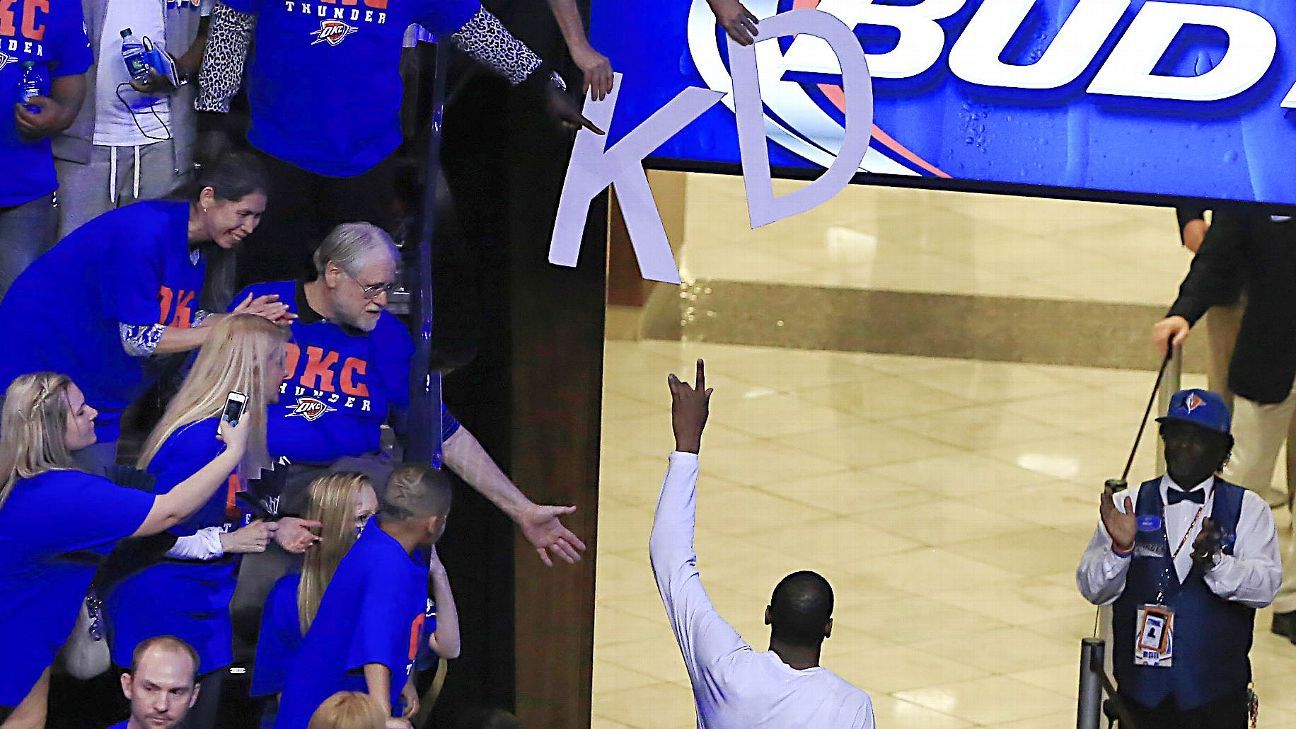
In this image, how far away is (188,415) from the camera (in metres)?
5.95

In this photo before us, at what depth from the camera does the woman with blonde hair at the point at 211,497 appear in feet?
19.5

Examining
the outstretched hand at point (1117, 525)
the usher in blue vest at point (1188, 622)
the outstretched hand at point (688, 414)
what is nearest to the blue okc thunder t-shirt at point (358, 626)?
the outstretched hand at point (688, 414)

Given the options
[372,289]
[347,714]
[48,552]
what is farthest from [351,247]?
[347,714]

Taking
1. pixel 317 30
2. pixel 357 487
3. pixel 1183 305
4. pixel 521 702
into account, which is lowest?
pixel 521 702

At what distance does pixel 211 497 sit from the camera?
6027 millimetres

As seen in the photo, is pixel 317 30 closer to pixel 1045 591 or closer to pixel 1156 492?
pixel 1156 492

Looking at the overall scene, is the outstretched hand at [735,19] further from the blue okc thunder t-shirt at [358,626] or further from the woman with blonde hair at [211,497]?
the blue okc thunder t-shirt at [358,626]

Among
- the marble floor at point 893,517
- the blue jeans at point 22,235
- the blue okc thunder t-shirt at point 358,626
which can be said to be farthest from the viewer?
the marble floor at point 893,517

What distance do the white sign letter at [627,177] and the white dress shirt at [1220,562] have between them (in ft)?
4.67

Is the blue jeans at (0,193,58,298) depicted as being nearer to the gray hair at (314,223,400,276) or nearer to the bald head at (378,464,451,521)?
the gray hair at (314,223,400,276)

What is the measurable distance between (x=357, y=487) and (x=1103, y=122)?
2195 mm

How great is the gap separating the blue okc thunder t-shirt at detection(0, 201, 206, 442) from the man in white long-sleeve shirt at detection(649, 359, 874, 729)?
57.0 inches

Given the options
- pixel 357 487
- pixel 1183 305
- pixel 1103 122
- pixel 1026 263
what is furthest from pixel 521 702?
pixel 1026 263

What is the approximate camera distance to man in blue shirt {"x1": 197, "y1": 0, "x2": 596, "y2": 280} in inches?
248
